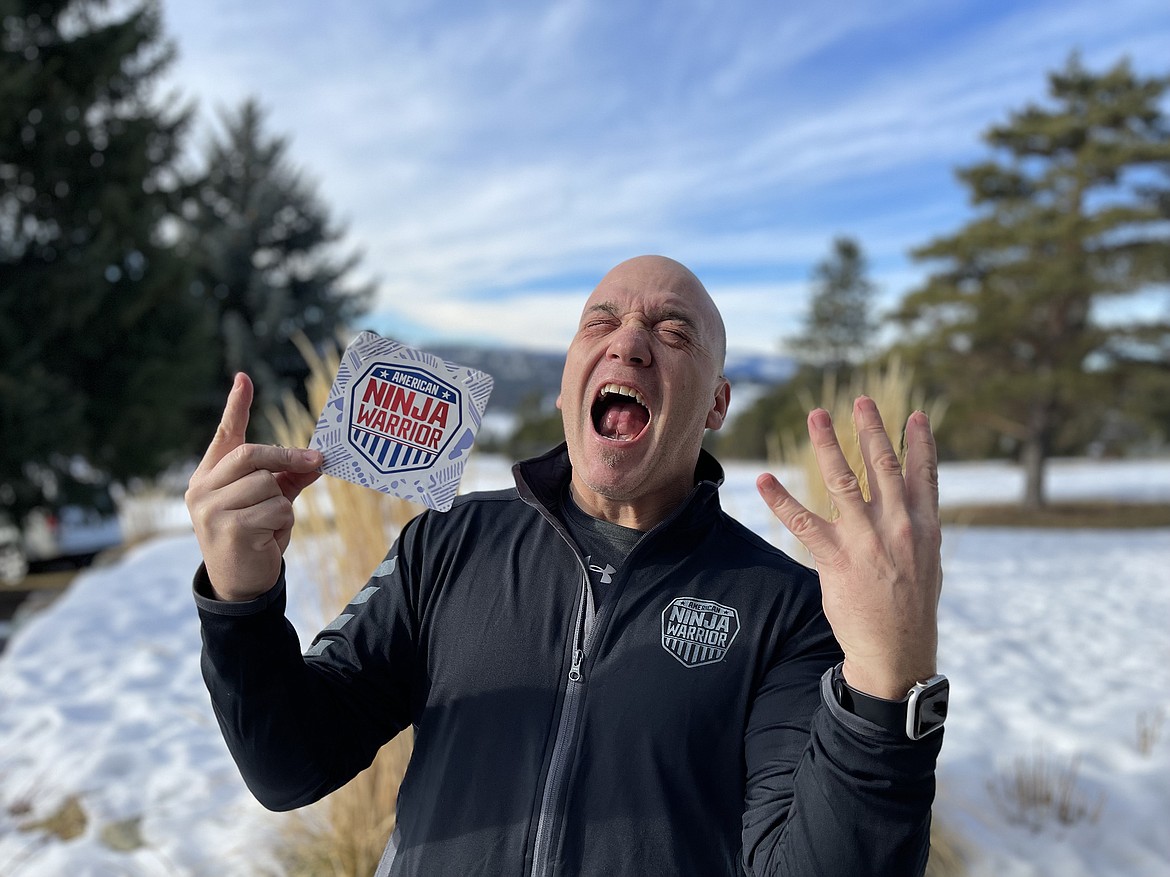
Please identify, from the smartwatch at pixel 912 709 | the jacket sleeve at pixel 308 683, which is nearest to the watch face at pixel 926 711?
the smartwatch at pixel 912 709

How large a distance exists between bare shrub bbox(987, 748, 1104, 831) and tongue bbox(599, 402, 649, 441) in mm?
2364

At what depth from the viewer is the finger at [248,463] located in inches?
48.6

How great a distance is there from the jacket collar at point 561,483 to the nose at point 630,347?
0.84 feet

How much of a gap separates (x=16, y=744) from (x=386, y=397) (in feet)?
10.7

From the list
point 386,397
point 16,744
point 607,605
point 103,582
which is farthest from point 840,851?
point 103,582

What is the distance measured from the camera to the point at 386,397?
1.57 meters

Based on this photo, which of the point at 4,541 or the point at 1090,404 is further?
the point at 1090,404

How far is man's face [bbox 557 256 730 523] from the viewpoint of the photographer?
5.03ft

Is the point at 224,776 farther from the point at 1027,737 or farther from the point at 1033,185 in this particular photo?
the point at 1033,185

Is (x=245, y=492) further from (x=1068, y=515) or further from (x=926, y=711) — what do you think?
(x=1068, y=515)

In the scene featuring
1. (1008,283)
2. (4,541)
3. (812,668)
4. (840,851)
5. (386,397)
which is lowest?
(4,541)

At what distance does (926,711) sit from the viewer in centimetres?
100

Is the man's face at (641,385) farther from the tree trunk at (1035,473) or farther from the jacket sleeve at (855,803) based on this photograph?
A: the tree trunk at (1035,473)

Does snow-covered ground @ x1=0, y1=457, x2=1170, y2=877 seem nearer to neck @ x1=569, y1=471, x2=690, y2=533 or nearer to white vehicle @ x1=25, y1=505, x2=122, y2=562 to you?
neck @ x1=569, y1=471, x2=690, y2=533
